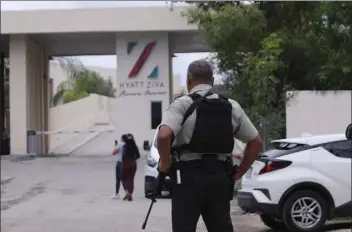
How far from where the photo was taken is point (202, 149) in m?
3.96

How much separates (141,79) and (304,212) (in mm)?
20568

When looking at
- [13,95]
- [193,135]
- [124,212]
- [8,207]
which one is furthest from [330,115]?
[13,95]

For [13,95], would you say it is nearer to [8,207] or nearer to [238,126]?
[8,207]

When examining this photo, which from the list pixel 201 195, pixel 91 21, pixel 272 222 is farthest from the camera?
pixel 91 21

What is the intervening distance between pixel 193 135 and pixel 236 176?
0.51 m

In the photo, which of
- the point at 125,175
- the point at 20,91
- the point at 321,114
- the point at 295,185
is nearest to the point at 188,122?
the point at 321,114

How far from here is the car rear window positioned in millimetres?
6652

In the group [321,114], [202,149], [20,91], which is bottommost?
[202,149]

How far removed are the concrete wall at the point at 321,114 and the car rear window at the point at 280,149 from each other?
0.14 m

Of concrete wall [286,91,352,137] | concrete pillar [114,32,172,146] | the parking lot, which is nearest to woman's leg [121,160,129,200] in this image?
the parking lot

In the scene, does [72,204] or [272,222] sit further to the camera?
[72,204]

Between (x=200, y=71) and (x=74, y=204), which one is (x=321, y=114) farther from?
(x=74, y=204)

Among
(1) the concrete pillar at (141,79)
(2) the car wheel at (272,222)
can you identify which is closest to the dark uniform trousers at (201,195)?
(2) the car wheel at (272,222)

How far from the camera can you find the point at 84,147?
32.7 m
